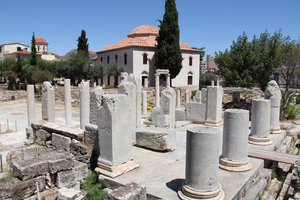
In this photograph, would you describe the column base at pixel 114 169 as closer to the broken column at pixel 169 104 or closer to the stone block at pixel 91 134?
the stone block at pixel 91 134

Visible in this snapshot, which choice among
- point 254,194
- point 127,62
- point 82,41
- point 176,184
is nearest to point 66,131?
point 176,184

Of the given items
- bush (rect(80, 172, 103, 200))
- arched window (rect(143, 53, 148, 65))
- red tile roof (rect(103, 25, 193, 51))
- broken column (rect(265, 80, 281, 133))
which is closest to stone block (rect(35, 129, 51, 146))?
bush (rect(80, 172, 103, 200))

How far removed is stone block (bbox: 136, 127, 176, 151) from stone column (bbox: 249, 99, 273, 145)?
281 centimetres

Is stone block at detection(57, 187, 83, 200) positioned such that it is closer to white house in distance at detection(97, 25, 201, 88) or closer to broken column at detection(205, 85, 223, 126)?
broken column at detection(205, 85, 223, 126)

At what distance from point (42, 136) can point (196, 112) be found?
7.57 m

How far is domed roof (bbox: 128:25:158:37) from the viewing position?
42531 millimetres

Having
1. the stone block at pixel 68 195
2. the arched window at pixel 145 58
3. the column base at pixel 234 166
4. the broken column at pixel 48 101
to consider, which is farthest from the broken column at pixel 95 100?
the arched window at pixel 145 58

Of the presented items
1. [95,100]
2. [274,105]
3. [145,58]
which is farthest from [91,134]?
[145,58]

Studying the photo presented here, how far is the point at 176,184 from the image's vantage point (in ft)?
18.5

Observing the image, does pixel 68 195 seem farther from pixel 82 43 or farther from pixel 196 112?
pixel 82 43

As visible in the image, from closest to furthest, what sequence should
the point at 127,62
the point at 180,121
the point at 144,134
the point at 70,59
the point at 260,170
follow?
1. the point at 260,170
2. the point at 144,134
3. the point at 180,121
4. the point at 70,59
5. the point at 127,62

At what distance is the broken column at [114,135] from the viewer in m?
5.79

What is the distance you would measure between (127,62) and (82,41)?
8082mm

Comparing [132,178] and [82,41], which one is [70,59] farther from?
[132,178]
